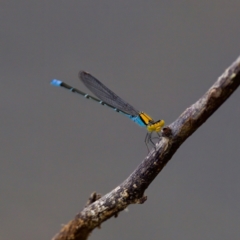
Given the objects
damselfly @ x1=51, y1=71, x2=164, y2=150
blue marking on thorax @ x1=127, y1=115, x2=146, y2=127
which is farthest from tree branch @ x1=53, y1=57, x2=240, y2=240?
blue marking on thorax @ x1=127, y1=115, x2=146, y2=127

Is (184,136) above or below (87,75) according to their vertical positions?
below

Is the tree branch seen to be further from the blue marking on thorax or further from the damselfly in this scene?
the blue marking on thorax

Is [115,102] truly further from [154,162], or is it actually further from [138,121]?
[154,162]

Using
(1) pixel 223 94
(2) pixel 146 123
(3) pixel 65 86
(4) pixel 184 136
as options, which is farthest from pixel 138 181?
(3) pixel 65 86

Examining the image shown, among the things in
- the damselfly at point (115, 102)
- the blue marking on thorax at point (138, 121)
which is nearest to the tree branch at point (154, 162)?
the damselfly at point (115, 102)

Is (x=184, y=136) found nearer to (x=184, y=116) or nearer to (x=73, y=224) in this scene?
(x=184, y=116)

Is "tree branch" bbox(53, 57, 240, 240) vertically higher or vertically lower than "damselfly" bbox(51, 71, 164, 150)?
lower
